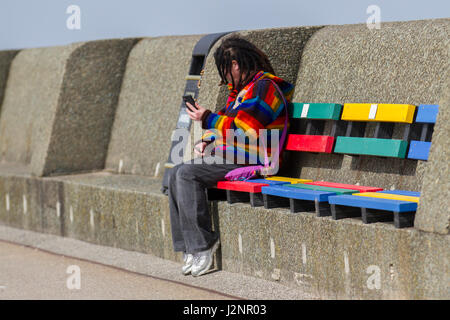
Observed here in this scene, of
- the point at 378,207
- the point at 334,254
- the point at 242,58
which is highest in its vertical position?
the point at 242,58

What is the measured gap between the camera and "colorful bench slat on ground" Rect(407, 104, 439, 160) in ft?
16.3

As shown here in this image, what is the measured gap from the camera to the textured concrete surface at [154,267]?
504 centimetres

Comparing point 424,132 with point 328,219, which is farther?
point 424,132

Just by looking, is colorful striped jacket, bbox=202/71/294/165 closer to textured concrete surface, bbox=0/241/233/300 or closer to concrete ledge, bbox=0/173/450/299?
concrete ledge, bbox=0/173/450/299

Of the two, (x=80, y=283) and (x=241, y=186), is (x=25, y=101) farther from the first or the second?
(x=241, y=186)

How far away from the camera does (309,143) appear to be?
579cm

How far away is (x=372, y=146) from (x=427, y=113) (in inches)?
19.1

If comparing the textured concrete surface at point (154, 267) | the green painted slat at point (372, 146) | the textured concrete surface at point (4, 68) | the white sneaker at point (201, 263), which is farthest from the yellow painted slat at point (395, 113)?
the textured concrete surface at point (4, 68)

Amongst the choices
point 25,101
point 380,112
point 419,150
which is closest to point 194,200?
point 380,112

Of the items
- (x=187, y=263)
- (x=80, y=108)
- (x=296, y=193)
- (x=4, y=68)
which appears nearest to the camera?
(x=296, y=193)

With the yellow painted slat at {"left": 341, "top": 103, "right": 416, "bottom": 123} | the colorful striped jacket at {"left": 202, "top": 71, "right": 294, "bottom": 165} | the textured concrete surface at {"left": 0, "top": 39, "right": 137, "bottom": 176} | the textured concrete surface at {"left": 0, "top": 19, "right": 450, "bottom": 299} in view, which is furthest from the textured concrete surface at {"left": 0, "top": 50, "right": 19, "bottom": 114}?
the yellow painted slat at {"left": 341, "top": 103, "right": 416, "bottom": 123}

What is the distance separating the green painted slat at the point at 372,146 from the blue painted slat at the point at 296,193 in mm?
586

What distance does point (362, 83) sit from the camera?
18.9 ft

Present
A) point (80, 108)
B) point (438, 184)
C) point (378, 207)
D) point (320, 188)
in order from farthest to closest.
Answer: point (80, 108) < point (320, 188) < point (378, 207) < point (438, 184)
